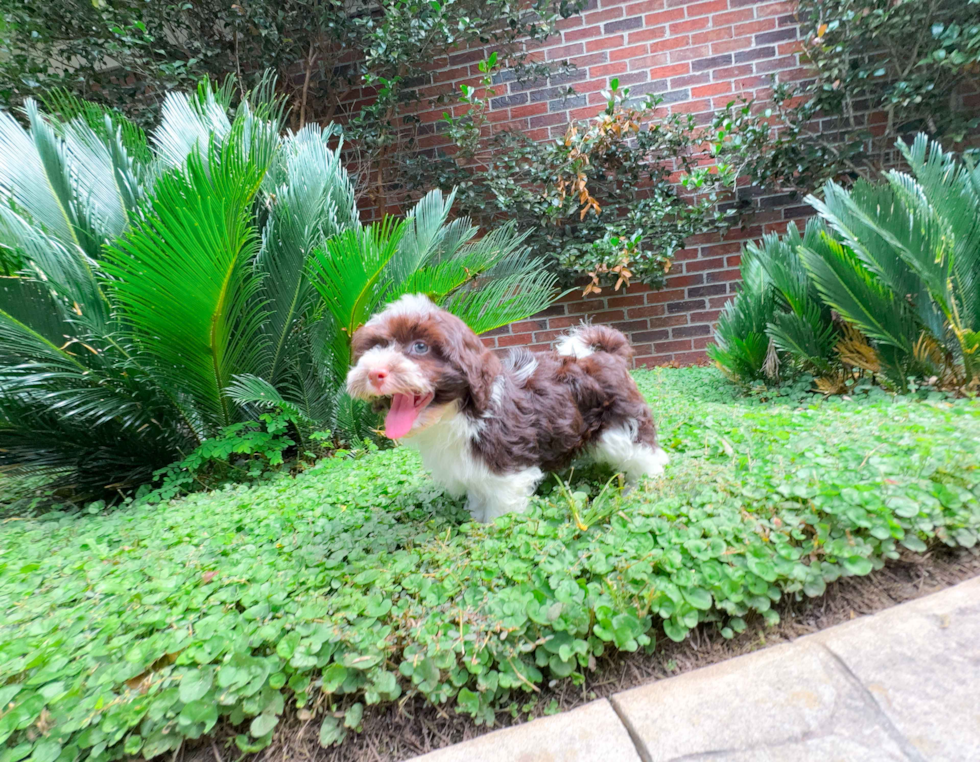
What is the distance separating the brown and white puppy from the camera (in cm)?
154

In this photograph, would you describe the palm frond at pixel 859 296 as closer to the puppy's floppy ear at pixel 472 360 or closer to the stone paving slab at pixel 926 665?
the stone paving slab at pixel 926 665

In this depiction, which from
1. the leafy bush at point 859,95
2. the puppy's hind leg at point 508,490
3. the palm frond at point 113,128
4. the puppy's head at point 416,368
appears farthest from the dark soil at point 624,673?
the leafy bush at point 859,95

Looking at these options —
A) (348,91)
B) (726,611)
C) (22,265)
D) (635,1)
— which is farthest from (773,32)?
(22,265)

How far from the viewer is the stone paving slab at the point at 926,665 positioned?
933 mm

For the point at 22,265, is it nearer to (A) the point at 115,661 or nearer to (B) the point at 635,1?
(A) the point at 115,661

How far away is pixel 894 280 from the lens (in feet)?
9.77

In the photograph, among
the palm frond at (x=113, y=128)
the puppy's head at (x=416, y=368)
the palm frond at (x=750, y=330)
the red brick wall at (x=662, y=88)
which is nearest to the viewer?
the puppy's head at (x=416, y=368)

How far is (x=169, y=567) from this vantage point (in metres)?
1.84

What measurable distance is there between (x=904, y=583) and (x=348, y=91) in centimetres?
634

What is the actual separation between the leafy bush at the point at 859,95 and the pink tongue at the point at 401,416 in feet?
Result: 14.8

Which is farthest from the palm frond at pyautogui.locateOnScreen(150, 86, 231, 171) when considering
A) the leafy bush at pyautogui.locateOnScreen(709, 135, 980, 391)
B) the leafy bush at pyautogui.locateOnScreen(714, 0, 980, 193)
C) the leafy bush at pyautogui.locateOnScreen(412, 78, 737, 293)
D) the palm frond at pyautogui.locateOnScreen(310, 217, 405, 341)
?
the leafy bush at pyautogui.locateOnScreen(714, 0, 980, 193)

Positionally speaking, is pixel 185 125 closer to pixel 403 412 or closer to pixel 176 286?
pixel 176 286

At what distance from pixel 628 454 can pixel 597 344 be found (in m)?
0.53

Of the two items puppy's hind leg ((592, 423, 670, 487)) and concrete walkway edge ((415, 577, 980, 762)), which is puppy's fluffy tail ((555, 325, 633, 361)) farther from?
concrete walkway edge ((415, 577, 980, 762))
